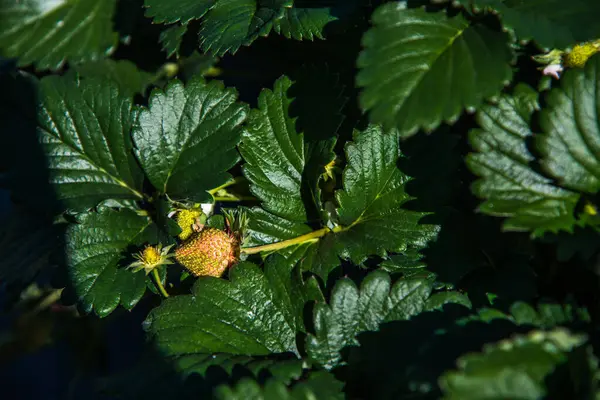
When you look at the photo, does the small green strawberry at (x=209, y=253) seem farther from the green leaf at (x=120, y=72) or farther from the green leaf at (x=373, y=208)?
the green leaf at (x=120, y=72)

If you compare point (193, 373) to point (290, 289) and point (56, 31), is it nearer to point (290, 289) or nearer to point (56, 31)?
point (290, 289)

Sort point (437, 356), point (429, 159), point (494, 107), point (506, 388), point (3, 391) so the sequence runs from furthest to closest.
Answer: point (3, 391), point (429, 159), point (494, 107), point (437, 356), point (506, 388)

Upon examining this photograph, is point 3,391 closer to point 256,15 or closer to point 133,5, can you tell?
point 133,5

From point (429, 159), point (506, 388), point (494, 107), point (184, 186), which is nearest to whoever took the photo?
point (506, 388)

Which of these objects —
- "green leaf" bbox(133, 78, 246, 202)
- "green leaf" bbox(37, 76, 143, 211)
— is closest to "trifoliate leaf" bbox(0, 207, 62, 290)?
"green leaf" bbox(37, 76, 143, 211)

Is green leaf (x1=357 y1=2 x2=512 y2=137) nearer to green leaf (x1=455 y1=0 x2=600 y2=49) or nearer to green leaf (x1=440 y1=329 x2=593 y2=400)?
green leaf (x1=455 y1=0 x2=600 y2=49)

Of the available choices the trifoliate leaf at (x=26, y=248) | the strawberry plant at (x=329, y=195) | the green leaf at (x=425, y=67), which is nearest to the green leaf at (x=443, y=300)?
the strawberry plant at (x=329, y=195)

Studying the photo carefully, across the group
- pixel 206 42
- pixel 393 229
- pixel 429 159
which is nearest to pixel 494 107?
pixel 429 159
